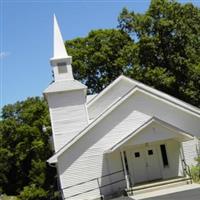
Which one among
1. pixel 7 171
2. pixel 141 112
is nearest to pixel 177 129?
pixel 141 112

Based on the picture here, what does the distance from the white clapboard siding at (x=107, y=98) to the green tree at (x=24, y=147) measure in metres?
16.6

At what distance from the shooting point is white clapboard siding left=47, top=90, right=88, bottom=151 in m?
31.1

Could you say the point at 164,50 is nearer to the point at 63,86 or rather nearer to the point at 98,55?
the point at 98,55

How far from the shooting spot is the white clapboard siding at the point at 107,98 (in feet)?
110

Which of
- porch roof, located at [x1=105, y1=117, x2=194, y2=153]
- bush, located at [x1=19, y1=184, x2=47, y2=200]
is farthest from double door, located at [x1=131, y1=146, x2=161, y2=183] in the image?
bush, located at [x1=19, y1=184, x2=47, y2=200]

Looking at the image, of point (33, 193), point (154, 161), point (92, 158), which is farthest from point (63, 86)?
point (33, 193)

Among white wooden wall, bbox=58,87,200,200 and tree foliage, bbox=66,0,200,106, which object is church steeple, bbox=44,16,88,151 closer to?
white wooden wall, bbox=58,87,200,200

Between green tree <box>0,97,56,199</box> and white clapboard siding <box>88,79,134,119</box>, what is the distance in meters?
16.6

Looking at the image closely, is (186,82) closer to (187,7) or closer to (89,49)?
(187,7)

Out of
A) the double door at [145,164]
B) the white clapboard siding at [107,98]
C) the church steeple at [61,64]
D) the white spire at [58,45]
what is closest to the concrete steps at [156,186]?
the double door at [145,164]

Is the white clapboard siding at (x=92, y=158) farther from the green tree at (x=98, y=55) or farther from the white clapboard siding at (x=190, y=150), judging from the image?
the green tree at (x=98, y=55)

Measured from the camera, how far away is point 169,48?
4491cm

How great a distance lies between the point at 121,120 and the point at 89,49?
20232 mm

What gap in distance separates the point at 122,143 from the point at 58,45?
32.8 feet
